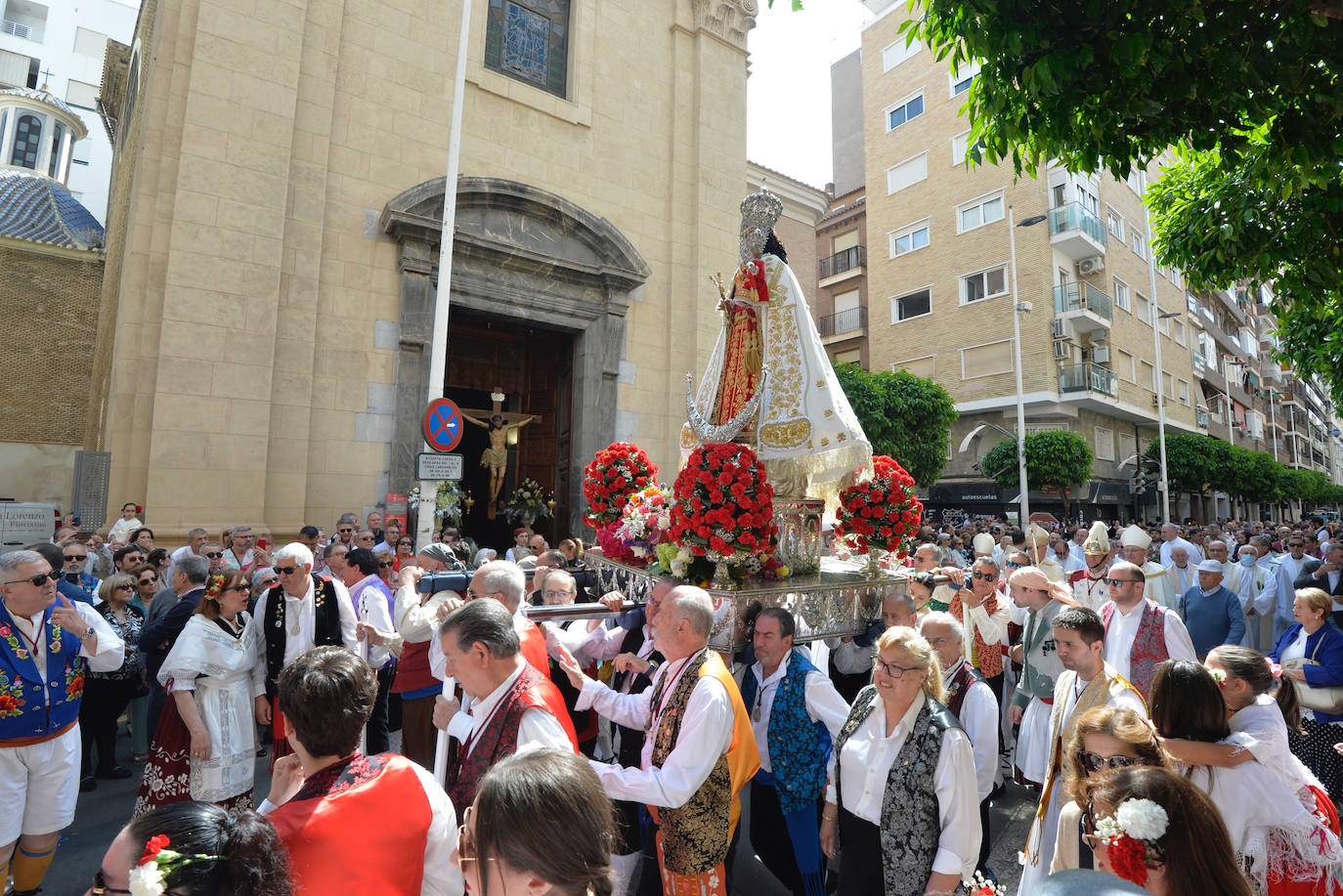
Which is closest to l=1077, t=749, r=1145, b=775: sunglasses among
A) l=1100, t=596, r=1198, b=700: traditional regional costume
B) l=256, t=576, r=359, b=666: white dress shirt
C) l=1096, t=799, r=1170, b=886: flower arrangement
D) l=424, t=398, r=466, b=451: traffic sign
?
l=1096, t=799, r=1170, b=886: flower arrangement

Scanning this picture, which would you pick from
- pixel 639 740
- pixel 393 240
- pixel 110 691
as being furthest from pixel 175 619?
pixel 393 240

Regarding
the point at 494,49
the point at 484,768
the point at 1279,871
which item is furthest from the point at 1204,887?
the point at 494,49

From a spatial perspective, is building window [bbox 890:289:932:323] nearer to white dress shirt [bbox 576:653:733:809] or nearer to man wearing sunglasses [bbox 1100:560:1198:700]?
man wearing sunglasses [bbox 1100:560:1198:700]

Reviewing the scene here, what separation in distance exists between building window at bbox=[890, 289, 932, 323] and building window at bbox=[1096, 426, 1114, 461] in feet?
25.8

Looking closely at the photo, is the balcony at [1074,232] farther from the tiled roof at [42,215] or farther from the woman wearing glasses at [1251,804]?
the tiled roof at [42,215]

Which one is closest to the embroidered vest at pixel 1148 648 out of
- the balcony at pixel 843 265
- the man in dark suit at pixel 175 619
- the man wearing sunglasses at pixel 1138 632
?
the man wearing sunglasses at pixel 1138 632

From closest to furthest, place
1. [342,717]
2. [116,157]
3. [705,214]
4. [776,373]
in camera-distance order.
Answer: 1. [342,717]
2. [776,373]
3. [705,214]
4. [116,157]

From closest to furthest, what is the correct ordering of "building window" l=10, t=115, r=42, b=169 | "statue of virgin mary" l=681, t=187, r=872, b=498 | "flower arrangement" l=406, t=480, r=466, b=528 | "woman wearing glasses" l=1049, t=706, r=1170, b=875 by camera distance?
"woman wearing glasses" l=1049, t=706, r=1170, b=875
"statue of virgin mary" l=681, t=187, r=872, b=498
"flower arrangement" l=406, t=480, r=466, b=528
"building window" l=10, t=115, r=42, b=169

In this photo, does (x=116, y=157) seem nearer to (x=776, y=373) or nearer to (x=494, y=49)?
(x=494, y=49)

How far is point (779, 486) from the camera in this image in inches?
223

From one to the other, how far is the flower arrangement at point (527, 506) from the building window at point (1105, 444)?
22853 millimetres

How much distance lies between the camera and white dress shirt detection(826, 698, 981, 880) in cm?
264

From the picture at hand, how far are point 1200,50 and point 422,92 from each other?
11122 mm

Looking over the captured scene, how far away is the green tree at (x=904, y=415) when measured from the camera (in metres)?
21.5
